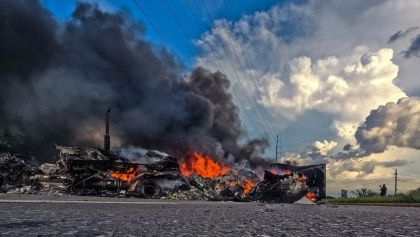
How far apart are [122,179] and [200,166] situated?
104ft

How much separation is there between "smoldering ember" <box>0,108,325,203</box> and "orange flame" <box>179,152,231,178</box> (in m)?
19.2

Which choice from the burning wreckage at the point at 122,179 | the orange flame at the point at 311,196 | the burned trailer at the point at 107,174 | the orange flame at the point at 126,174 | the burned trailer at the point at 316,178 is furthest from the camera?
the burned trailer at the point at 316,178

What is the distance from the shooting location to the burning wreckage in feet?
105

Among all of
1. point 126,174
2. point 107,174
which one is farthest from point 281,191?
point 107,174

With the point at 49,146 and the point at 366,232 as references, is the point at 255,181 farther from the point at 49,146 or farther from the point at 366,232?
the point at 366,232

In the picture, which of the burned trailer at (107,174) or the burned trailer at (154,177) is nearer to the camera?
the burned trailer at (107,174)

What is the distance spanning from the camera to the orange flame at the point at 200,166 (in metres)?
65.1

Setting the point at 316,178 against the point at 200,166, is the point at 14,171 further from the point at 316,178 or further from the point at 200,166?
the point at 316,178

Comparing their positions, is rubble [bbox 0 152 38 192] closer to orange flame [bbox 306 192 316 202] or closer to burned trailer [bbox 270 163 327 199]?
orange flame [bbox 306 192 316 202]

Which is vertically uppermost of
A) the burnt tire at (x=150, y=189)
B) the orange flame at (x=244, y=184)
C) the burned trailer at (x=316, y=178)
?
the burned trailer at (x=316, y=178)

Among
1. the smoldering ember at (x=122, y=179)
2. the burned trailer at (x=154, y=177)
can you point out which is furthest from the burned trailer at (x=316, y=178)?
the burned trailer at (x=154, y=177)

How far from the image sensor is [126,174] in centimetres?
3681

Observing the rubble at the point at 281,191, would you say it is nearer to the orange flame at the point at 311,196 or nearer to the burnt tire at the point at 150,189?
the orange flame at the point at 311,196

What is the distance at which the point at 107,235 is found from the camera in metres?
3.16
